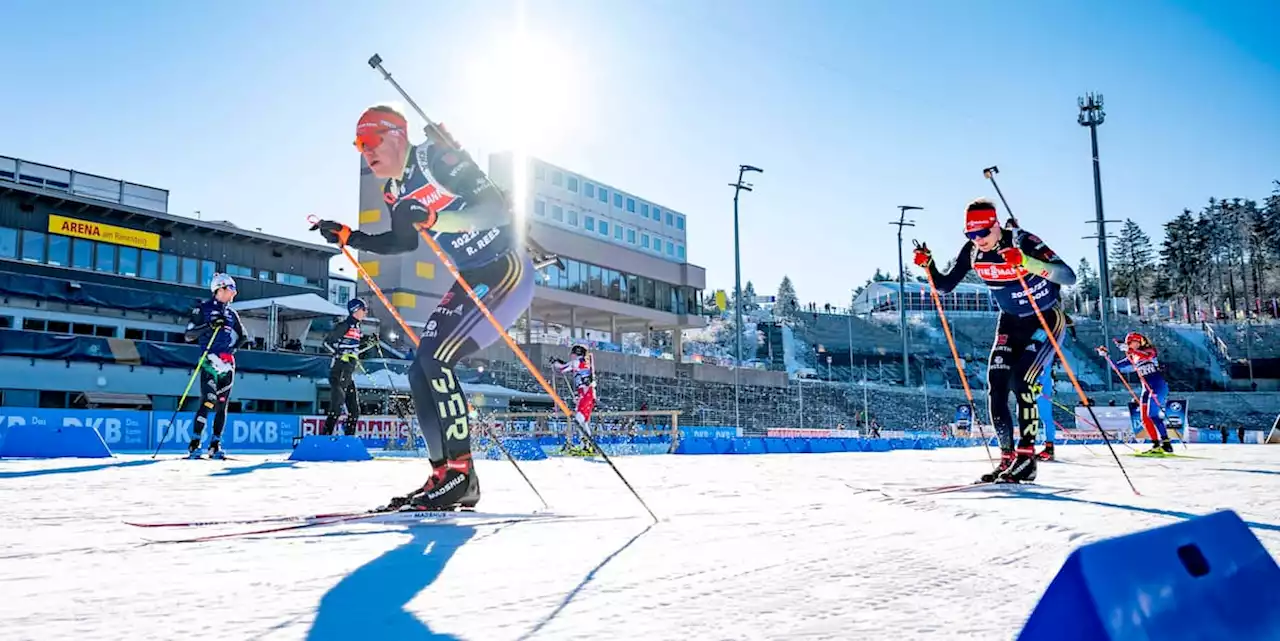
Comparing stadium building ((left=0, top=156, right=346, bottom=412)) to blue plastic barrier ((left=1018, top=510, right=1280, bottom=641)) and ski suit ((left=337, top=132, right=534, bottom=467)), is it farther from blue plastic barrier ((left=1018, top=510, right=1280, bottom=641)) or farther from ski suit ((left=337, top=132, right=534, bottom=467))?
blue plastic barrier ((left=1018, top=510, right=1280, bottom=641))

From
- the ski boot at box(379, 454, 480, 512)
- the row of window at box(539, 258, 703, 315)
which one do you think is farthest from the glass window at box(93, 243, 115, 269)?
the ski boot at box(379, 454, 480, 512)

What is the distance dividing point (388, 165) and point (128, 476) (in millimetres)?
3768

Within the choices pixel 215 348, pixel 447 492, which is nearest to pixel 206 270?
pixel 215 348

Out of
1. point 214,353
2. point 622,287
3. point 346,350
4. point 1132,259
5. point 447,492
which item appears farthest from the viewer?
point 1132,259

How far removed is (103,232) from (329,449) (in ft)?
73.7

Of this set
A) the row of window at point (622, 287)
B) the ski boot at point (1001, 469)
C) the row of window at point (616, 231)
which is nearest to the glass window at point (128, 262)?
the row of window at point (622, 287)

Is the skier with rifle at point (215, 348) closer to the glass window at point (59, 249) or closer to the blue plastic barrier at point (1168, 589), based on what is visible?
the blue plastic barrier at point (1168, 589)

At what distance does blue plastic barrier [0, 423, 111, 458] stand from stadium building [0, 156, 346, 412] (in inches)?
586

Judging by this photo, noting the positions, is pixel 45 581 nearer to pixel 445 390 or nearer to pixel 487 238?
pixel 445 390

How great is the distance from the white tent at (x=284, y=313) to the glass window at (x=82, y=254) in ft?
17.1

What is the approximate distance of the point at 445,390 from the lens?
16.5 feet

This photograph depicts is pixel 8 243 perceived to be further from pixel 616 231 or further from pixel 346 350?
pixel 616 231

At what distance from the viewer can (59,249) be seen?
2888 centimetres

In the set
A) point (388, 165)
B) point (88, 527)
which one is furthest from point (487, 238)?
point (88, 527)
